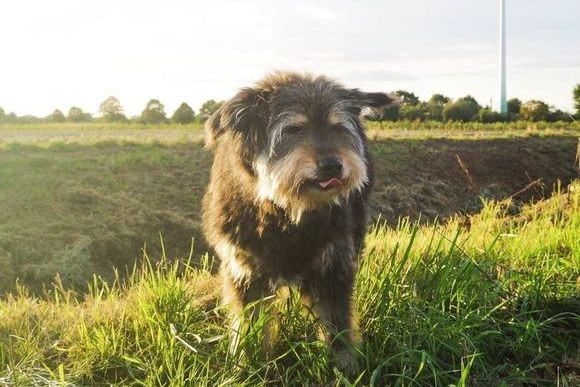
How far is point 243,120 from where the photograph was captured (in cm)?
364

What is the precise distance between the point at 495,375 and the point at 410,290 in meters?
0.79

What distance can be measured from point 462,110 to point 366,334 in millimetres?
31168

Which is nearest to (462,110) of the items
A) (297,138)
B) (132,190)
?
(132,190)

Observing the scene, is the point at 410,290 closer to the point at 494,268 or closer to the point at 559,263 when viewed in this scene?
the point at 494,268

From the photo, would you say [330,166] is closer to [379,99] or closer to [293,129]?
[293,129]

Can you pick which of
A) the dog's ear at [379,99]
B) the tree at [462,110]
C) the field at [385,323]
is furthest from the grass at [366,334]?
the tree at [462,110]

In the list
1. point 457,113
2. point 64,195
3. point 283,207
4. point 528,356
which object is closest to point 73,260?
point 64,195

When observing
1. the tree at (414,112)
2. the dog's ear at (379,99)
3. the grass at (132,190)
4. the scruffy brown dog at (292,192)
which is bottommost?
the grass at (132,190)

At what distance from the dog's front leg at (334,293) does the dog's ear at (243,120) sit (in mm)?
833

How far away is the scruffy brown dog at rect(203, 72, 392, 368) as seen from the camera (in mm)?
3422

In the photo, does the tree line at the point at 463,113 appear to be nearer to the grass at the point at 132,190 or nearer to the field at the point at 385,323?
the grass at the point at 132,190

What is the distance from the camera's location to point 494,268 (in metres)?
4.62

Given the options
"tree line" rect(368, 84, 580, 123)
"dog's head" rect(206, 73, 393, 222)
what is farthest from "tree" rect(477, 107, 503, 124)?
"dog's head" rect(206, 73, 393, 222)

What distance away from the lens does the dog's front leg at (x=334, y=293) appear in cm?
368
